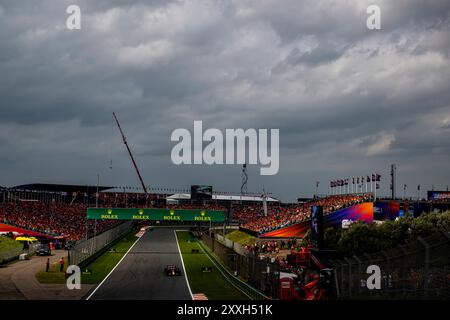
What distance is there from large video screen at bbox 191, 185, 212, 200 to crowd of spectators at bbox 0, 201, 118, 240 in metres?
38.8

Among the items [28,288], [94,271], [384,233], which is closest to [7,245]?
[94,271]

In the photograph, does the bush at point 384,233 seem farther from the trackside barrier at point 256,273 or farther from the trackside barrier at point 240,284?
the trackside barrier at point 240,284

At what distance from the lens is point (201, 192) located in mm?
151750

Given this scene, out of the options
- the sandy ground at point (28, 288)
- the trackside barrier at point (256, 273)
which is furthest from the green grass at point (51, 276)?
the trackside barrier at point (256, 273)

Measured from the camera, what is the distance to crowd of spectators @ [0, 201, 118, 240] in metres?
84.5

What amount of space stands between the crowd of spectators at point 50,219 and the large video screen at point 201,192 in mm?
38825

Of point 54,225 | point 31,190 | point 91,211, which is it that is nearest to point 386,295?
point 91,211

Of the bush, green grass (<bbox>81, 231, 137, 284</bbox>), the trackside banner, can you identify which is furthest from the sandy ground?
the trackside banner

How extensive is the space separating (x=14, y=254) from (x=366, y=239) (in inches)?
1336

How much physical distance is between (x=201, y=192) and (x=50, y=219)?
6330 centimetres

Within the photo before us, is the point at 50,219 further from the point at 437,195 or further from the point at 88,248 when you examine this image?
the point at 437,195

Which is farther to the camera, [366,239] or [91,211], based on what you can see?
[91,211]

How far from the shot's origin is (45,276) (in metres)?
44.0

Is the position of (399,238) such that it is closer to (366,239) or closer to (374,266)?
(366,239)
